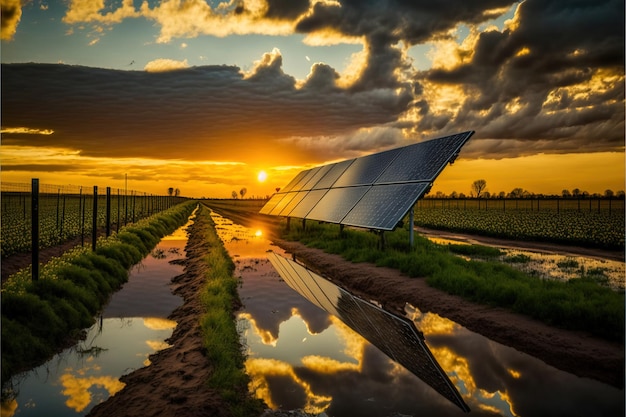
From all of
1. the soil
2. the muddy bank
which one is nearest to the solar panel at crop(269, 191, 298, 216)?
the soil

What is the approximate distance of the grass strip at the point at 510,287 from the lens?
27.1 ft

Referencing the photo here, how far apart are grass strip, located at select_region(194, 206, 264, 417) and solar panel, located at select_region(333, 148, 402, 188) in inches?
392

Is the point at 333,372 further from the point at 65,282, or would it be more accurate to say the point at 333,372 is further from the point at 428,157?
the point at 428,157

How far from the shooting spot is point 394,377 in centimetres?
633

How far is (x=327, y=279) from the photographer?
47.9 feet

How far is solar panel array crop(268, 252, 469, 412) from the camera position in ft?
20.9

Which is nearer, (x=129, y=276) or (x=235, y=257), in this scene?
(x=129, y=276)

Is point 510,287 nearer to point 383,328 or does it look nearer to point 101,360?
point 383,328

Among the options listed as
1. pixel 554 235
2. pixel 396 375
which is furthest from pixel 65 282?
pixel 554 235

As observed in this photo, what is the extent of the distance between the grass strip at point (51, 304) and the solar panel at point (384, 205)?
29.0 ft

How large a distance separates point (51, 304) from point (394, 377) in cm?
739

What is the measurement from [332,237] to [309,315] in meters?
12.8

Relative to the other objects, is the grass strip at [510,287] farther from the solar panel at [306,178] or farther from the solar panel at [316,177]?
the solar panel at [306,178]

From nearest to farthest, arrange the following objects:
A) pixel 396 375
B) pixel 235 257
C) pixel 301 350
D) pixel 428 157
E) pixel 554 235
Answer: pixel 396 375
pixel 301 350
pixel 428 157
pixel 235 257
pixel 554 235
